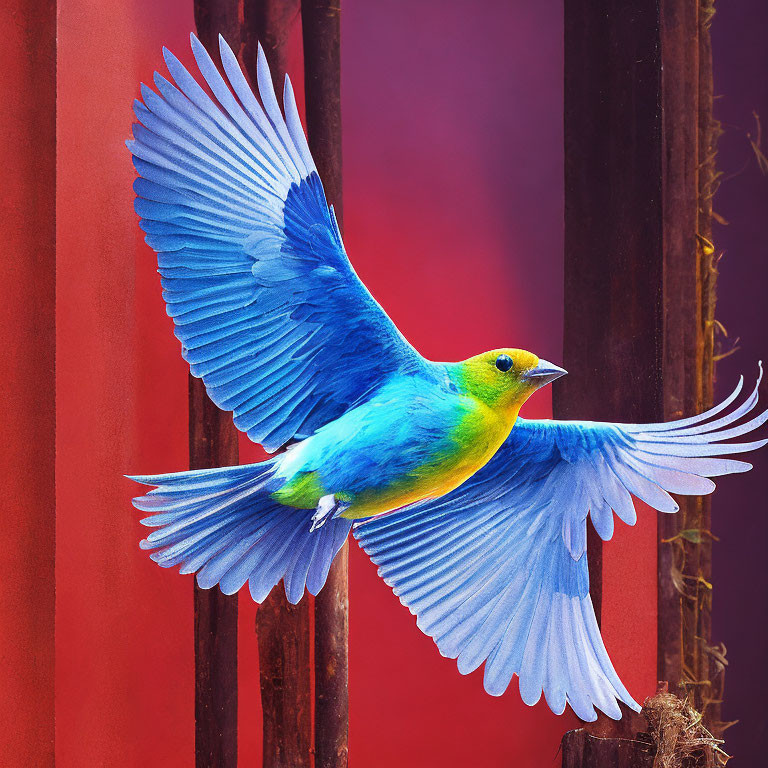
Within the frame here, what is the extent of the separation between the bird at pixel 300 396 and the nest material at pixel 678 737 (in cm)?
23

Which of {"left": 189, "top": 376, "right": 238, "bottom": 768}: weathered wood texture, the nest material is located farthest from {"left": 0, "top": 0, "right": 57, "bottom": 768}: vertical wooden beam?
the nest material

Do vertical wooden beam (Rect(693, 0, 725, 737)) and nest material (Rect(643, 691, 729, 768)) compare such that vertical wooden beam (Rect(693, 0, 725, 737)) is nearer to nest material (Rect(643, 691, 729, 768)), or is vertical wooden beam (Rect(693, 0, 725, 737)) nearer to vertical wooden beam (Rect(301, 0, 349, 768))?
nest material (Rect(643, 691, 729, 768))

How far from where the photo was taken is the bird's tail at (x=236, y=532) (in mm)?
632

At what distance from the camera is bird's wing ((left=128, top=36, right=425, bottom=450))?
69 cm

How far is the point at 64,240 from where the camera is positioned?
0.99m

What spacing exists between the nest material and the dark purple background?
68 centimetres

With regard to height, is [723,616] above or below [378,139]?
below

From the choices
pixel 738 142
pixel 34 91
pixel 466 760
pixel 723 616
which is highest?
pixel 738 142

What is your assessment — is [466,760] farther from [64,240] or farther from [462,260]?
[64,240]

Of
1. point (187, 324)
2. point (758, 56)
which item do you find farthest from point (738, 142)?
point (187, 324)

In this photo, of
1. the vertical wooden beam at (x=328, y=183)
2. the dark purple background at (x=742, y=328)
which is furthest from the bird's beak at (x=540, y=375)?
the dark purple background at (x=742, y=328)

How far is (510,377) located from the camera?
64 cm

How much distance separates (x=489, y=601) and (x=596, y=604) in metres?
0.32

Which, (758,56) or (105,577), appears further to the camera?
(758,56)
